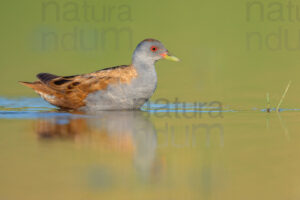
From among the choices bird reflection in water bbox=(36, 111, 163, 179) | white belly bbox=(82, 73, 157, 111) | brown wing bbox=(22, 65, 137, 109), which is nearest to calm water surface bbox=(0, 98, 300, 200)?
bird reflection in water bbox=(36, 111, 163, 179)

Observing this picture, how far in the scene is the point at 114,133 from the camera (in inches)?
325

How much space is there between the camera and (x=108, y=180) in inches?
236

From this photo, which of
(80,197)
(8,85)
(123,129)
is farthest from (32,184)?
(8,85)

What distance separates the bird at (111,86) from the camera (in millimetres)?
10633

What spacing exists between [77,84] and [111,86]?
2.46 feet

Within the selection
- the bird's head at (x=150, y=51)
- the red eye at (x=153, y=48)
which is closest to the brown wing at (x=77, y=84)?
the bird's head at (x=150, y=51)

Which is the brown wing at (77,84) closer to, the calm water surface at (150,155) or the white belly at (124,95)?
the white belly at (124,95)

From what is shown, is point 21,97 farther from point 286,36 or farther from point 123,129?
point 286,36

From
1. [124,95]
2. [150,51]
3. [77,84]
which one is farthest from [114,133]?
[150,51]

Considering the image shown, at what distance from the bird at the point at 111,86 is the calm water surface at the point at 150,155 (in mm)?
450

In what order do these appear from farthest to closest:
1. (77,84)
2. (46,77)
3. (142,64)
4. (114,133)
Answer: (46,77) < (77,84) < (142,64) < (114,133)

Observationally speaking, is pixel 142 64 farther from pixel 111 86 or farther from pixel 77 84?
pixel 77 84

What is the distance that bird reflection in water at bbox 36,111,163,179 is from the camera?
22.8ft

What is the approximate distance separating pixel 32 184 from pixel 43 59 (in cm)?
1052
